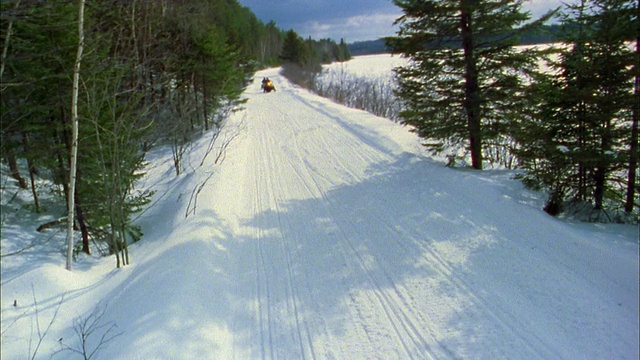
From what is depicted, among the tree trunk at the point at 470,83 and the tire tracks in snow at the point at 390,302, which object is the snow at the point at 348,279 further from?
the tree trunk at the point at 470,83

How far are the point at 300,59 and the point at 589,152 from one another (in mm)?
50660

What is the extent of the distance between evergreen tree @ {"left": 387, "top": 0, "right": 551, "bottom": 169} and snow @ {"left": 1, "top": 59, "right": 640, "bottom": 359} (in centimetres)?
142

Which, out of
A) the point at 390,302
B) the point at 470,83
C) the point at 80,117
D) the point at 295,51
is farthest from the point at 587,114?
the point at 295,51

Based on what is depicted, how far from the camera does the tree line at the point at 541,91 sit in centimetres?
679

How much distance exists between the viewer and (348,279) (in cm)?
534

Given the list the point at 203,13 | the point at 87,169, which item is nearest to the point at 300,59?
the point at 203,13

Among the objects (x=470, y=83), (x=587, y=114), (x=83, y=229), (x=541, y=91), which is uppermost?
(x=470, y=83)

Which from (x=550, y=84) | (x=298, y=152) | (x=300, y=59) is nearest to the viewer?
(x=550, y=84)

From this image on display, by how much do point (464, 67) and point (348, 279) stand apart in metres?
6.96

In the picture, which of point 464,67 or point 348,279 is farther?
point 464,67

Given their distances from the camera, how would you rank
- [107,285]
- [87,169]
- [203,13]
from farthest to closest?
[203,13] < [87,169] < [107,285]

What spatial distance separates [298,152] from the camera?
1296cm

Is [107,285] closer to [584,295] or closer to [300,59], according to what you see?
[584,295]

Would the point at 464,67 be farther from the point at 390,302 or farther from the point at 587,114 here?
the point at 390,302
